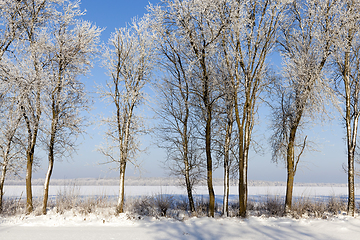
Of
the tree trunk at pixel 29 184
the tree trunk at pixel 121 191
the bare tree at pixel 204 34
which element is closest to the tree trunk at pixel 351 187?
the bare tree at pixel 204 34

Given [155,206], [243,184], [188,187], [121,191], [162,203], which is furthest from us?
[188,187]

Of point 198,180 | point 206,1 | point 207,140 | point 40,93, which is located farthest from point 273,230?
point 40,93

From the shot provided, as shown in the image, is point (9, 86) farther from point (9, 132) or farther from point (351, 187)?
point (351, 187)

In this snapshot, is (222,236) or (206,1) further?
(206,1)

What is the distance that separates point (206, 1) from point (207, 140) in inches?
198

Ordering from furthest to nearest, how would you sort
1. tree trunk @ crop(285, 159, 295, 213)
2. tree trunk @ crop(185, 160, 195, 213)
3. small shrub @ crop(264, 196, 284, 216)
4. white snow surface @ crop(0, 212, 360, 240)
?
tree trunk @ crop(185, 160, 195, 213) < small shrub @ crop(264, 196, 284, 216) < tree trunk @ crop(285, 159, 295, 213) < white snow surface @ crop(0, 212, 360, 240)

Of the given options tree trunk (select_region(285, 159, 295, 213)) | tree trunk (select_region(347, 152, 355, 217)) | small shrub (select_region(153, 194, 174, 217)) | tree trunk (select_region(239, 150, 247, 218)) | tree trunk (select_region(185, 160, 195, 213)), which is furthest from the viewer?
tree trunk (select_region(185, 160, 195, 213))

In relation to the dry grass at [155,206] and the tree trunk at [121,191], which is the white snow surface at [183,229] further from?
the dry grass at [155,206]

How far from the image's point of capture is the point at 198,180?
1277 cm

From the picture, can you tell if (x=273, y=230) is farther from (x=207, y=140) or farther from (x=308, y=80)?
(x=308, y=80)

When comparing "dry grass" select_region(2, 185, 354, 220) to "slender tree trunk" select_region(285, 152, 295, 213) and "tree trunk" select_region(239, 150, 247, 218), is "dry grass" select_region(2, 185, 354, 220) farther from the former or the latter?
"tree trunk" select_region(239, 150, 247, 218)

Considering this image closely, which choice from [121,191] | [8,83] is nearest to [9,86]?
[8,83]

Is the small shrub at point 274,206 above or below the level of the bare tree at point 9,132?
below

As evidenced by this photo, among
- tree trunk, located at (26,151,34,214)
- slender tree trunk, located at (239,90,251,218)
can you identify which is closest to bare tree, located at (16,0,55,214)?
tree trunk, located at (26,151,34,214)
